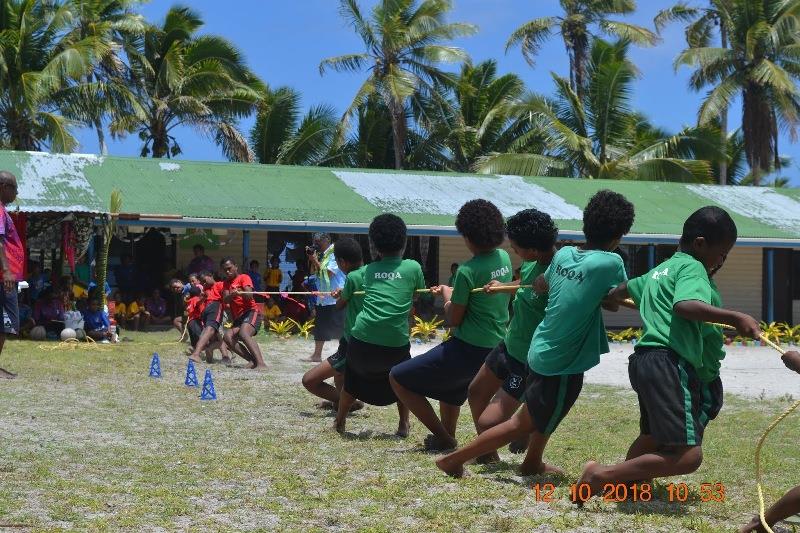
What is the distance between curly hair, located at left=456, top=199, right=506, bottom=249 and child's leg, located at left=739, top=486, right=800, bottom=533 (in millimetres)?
2686

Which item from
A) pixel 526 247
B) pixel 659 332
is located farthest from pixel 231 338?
pixel 659 332

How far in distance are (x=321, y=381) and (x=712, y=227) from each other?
428cm

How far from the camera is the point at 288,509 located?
5.20 meters

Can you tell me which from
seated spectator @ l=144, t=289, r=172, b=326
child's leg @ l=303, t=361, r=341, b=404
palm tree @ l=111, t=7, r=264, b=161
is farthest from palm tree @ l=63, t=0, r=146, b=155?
child's leg @ l=303, t=361, r=341, b=404

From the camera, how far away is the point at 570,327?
5457 millimetres

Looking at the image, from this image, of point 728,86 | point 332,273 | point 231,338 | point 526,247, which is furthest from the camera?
point 728,86

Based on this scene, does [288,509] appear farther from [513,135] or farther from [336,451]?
[513,135]

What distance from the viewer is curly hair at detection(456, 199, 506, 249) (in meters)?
6.65

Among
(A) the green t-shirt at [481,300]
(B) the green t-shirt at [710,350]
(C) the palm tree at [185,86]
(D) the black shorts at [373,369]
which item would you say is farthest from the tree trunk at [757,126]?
(B) the green t-shirt at [710,350]

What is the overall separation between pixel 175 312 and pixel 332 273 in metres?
8.60

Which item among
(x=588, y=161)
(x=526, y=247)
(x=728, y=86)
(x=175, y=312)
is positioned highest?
(x=728, y=86)
